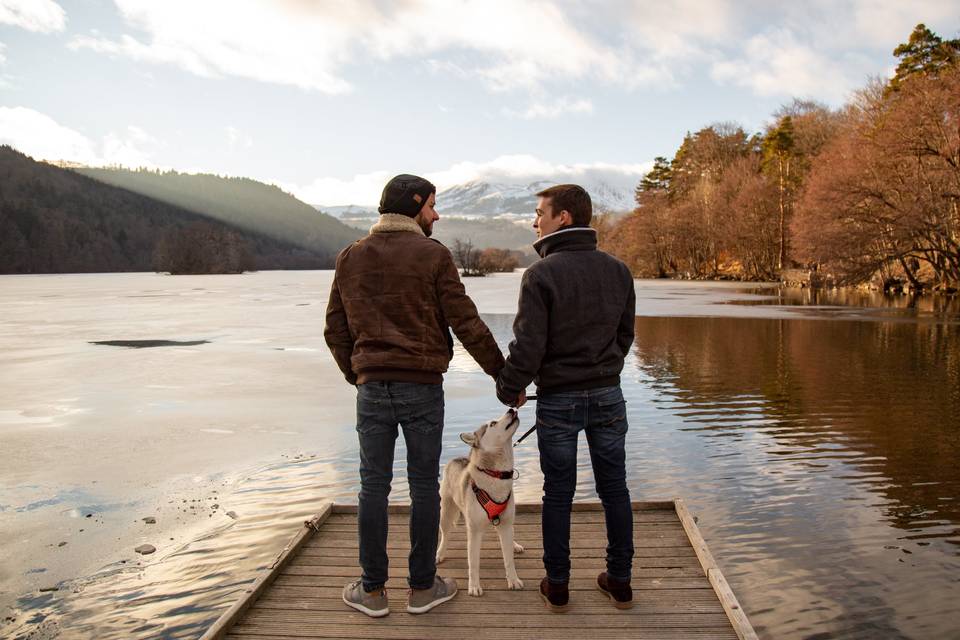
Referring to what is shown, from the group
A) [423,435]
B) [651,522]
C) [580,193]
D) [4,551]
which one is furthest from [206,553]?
[580,193]

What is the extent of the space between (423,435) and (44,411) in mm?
10100

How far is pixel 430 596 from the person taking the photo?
407 cm

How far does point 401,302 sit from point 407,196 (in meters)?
0.61

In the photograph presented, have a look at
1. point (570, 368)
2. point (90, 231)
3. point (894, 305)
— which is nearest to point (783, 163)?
point (894, 305)

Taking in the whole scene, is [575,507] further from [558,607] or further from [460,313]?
[460,313]

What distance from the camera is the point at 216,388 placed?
531 inches

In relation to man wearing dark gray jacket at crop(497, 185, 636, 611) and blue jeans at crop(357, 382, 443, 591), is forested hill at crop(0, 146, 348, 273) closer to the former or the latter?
blue jeans at crop(357, 382, 443, 591)

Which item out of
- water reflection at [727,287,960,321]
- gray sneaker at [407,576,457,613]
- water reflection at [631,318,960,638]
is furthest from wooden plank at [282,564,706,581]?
water reflection at [727,287,960,321]

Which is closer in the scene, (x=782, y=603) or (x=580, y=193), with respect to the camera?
(x=580, y=193)

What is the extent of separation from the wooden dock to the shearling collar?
2201 mm

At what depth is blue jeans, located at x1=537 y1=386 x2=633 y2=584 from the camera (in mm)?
3973

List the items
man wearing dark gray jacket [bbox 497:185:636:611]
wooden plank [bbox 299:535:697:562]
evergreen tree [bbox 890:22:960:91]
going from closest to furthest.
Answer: man wearing dark gray jacket [bbox 497:185:636:611] → wooden plank [bbox 299:535:697:562] → evergreen tree [bbox 890:22:960:91]

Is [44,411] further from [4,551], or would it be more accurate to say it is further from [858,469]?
[858,469]

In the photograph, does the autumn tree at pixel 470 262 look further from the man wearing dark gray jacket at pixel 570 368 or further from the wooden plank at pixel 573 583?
the man wearing dark gray jacket at pixel 570 368
